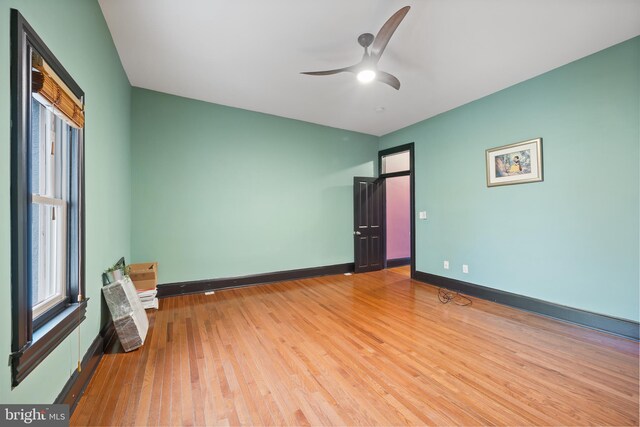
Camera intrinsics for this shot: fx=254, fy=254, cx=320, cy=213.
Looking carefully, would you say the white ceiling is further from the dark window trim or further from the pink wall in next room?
the pink wall in next room

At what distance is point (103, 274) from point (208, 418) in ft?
5.70

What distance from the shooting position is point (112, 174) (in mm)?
2734

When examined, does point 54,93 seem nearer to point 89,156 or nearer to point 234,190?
point 89,156

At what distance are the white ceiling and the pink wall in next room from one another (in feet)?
10.1

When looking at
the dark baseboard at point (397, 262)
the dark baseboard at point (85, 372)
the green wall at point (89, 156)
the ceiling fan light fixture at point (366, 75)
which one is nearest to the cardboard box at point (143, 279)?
the green wall at point (89, 156)

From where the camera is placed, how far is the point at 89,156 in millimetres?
2061

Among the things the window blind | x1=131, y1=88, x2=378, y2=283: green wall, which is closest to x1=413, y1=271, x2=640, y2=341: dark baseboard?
x1=131, y1=88, x2=378, y2=283: green wall

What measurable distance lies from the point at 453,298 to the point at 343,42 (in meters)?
3.81

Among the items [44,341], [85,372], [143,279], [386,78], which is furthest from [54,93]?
[386,78]

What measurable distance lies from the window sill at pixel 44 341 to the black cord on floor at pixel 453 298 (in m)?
4.07

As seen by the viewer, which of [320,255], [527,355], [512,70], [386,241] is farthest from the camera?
[386,241]

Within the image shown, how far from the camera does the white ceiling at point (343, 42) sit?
88.0 inches

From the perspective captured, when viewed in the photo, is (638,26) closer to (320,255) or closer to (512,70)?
(512,70)

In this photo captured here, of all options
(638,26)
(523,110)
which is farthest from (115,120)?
(638,26)
